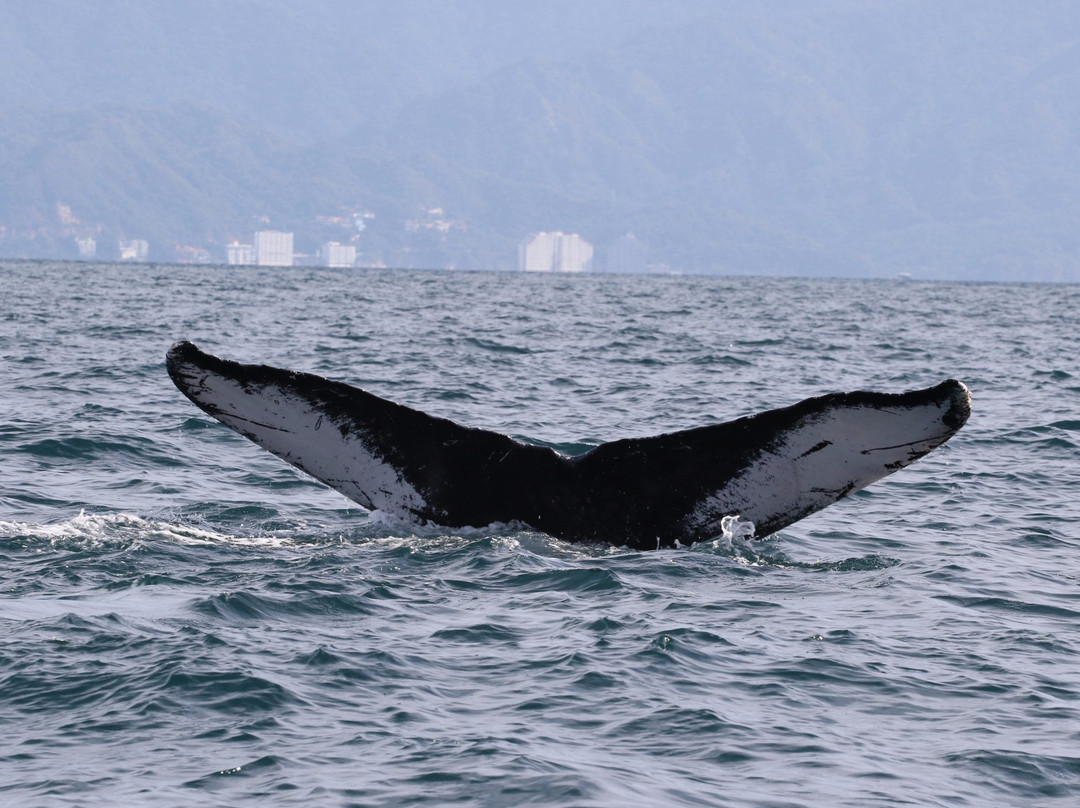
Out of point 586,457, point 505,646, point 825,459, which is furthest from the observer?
point 586,457

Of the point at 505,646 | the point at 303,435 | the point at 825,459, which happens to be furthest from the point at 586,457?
the point at 303,435

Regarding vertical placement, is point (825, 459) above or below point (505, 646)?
above

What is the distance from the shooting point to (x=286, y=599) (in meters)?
8.94

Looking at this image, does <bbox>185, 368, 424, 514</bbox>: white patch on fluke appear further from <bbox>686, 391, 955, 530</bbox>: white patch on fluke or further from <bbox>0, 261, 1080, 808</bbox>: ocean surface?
<bbox>686, 391, 955, 530</bbox>: white patch on fluke

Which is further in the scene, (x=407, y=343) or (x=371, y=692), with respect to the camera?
(x=407, y=343)

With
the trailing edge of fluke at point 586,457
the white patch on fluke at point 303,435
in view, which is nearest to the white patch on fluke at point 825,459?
the trailing edge of fluke at point 586,457

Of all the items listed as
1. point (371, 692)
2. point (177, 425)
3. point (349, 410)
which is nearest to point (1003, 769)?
point (371, 692)

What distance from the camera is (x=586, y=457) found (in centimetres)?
856

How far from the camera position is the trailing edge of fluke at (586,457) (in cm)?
781

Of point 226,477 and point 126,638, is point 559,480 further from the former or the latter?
point 226,477

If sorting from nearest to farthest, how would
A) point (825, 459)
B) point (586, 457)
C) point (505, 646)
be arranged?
point (825, 459)
point (505, 646)
point (586, 457)

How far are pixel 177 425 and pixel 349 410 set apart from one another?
32.6 feet

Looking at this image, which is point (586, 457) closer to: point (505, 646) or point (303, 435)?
point (505, 646)

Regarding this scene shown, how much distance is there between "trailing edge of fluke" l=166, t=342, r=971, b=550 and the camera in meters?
7.81
